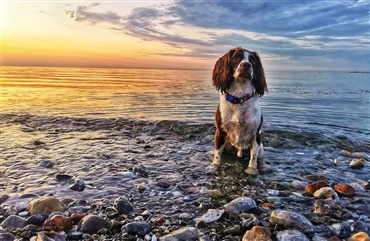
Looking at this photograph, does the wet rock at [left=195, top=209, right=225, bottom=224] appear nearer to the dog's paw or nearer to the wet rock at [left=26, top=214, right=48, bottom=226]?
the wet rock at [left=26, top=214, right=48, bottom=226]

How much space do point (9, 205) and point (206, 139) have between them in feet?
17.6

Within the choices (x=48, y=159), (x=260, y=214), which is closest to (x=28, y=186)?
(x=48, y=159)

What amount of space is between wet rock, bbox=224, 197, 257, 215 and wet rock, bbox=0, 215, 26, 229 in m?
2.44

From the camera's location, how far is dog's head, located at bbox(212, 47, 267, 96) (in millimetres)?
5590

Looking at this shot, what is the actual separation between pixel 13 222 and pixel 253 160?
4127 mm

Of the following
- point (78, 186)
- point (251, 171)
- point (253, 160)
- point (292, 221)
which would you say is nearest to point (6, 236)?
point (78, 186)

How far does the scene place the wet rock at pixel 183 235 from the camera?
316 cm

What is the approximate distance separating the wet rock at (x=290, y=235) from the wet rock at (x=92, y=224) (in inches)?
77.0

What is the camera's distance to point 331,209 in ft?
12.5

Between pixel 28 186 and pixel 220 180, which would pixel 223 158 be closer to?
pixel 220 180

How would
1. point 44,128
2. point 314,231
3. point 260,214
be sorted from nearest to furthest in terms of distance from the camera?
1. point 314,231
2. point 260,214
3. point 44,128

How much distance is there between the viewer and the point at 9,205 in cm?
384

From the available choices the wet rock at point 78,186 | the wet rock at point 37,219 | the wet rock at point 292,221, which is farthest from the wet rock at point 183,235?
the wet rock at point 78,186

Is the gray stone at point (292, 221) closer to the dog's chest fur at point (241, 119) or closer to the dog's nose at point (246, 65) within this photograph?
the dog's chest fur at point (241, 119)
